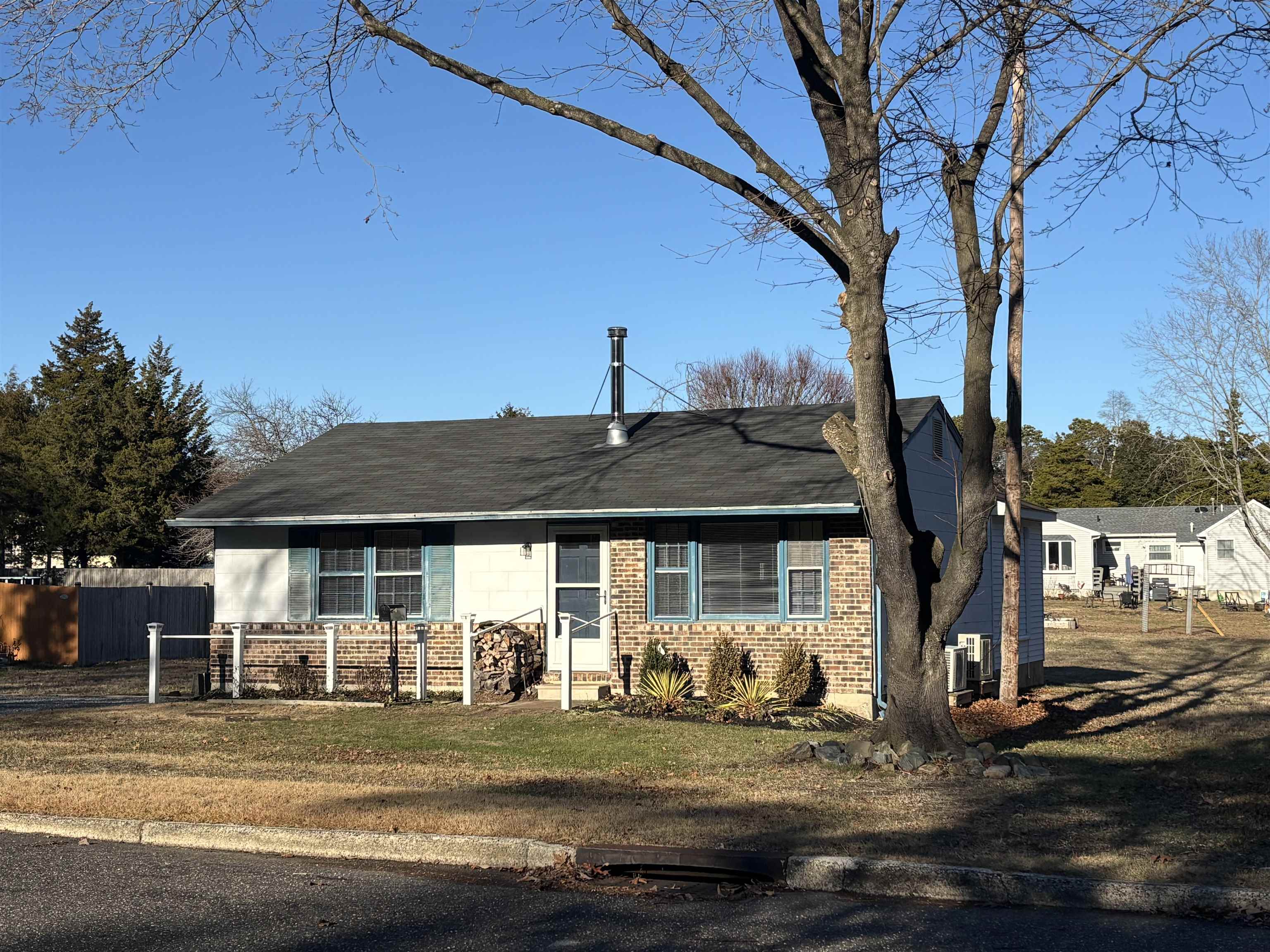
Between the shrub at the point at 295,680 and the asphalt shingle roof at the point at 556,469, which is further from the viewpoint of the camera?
the shrub at the point at 295,680

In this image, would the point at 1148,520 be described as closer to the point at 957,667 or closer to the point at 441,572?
the point at 957,667

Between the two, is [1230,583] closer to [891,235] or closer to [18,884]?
[891,235]

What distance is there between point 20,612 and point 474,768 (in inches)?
716

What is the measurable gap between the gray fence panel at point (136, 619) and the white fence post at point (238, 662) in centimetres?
782

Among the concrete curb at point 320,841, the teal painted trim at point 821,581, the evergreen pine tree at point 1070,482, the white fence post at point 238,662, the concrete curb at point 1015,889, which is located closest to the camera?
the concrete curb at point 1015,889

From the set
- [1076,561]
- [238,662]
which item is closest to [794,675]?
[238,662]

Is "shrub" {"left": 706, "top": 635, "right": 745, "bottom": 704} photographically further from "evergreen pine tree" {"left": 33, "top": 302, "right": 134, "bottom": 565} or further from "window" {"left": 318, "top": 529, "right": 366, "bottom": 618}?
"evergreen pine tree" {"left": 33, "top": 302, "right": 134, "bottom": 565}

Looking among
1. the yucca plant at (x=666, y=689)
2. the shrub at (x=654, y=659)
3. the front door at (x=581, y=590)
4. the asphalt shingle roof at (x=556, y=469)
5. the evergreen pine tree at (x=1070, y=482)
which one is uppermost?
the evergreen pine tree at (x=1070, y=482)

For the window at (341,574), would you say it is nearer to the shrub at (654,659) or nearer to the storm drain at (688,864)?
the shrub at (654,659)

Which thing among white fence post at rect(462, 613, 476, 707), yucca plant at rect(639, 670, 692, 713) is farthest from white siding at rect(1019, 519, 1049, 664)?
white fence post at rect(462, 613, 476, 707)

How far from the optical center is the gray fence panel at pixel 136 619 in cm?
2564

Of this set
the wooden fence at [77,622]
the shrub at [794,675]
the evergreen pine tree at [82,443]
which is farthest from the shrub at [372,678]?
the evergreen pine tree at [82,443]

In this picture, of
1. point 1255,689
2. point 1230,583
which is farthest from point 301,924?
point 1230,583

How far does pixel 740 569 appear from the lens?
16812mm
